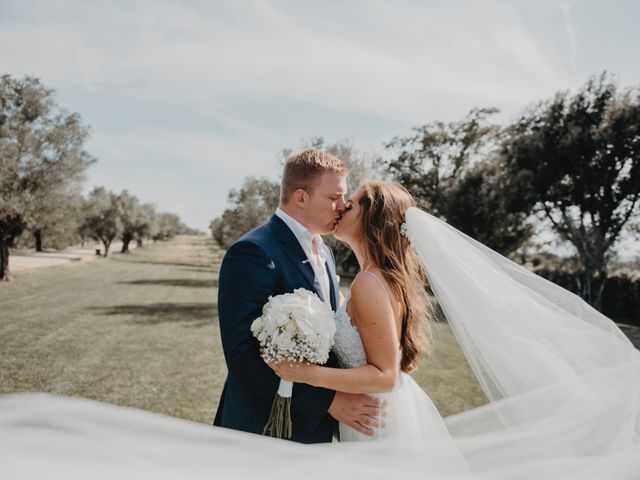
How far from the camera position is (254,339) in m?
2.55

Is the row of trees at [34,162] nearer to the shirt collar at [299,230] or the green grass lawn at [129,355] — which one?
the green grass lawn at [129,355]

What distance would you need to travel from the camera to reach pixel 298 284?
2.86 meters

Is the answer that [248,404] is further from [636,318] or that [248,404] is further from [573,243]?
[636,318]

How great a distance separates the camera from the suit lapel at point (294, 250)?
2.92 m

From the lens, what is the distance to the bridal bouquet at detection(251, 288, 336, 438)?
7.68 ft

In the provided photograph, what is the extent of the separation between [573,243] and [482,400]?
1787cm

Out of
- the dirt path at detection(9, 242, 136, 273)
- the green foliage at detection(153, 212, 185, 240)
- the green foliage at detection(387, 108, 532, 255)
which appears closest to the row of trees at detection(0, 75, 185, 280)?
the dirt path at detection(9, 242, 136, 273)

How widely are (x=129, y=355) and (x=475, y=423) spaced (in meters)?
10.1

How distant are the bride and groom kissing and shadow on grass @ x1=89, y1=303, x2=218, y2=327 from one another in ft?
44.8

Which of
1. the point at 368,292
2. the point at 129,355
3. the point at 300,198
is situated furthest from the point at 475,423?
the point at 129,355

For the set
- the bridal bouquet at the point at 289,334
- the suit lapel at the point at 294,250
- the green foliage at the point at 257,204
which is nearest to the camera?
the bridal bouquet at the point at 289,334

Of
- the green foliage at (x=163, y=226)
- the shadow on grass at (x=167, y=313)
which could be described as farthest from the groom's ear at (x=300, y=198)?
the green foliage at (x=163, y=226)

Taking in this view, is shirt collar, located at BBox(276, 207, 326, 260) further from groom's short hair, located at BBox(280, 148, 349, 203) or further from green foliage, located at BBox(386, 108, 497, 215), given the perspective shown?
green foliage, located at BBox(386, 108, 497, 215)

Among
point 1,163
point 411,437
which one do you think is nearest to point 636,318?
point 411,437
